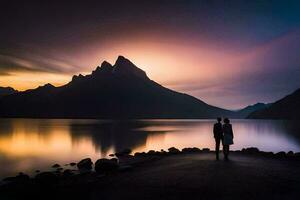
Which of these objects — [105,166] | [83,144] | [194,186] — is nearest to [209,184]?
[194,186]

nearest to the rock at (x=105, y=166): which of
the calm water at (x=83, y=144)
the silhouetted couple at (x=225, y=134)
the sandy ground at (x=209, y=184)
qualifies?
the sandy ground at (x=209, y=184)

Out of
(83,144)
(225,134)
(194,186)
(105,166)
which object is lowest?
(83,144)

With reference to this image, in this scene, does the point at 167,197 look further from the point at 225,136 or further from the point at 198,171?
the point at 225,136

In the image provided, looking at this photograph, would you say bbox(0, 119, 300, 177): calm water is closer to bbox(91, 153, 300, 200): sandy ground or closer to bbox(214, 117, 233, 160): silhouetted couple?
bbox(91, 153, 300, 200): sandy ground

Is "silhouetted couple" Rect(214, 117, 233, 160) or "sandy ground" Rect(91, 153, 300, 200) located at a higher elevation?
"silhouetted couple" Rect(214, 117, 233, 160)

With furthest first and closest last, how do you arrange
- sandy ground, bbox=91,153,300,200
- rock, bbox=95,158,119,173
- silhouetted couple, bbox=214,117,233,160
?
rock, bbox=95,158,119,173 → silhouetted couple, bbox=214,117,233,160 → sandy ground, bbox=91,153,300,200

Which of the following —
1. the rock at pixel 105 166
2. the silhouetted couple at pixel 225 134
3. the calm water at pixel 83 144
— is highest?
the silhouetted couple at pixel 225 134

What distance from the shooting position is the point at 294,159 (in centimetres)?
2603

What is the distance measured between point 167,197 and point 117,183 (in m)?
4.67

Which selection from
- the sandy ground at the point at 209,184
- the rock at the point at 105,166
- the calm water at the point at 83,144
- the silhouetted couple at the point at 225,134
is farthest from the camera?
the calm water at the point at 83,144

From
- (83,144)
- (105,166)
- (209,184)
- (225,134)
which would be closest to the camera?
(209,184)

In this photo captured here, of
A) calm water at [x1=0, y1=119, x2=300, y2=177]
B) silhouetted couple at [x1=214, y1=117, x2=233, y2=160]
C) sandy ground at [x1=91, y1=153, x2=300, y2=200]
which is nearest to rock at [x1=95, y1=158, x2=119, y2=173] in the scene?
sandy ground at [x1=91, y1=153, x2=300, y2=200]

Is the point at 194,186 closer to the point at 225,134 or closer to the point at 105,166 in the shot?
the point at 225,134

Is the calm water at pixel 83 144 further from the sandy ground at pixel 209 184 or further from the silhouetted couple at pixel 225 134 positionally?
the silhouetted couple at pixel 225 134
